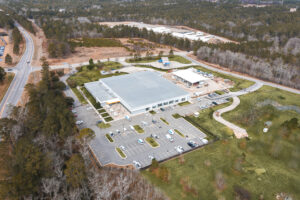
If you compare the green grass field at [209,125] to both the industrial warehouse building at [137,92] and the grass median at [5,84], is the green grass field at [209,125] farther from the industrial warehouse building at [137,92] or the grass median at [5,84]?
the grass median at [5,84]

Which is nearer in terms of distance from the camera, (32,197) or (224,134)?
(32,197)

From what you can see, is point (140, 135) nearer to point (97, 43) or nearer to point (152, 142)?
point (152, 142)

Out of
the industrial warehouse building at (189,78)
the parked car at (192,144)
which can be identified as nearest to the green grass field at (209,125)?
the parked car at (192,144)

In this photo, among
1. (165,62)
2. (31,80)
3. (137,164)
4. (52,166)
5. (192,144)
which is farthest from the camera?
(165,62)

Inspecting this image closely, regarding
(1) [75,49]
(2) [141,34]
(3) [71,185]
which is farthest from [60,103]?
(2) [141,34]

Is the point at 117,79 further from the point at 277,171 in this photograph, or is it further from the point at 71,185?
the point at 277,171

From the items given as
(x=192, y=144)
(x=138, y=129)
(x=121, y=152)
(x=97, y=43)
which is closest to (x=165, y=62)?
(x=97, y=43)

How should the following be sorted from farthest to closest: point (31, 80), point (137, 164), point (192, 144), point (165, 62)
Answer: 1. point (165, 62)
2. point (31, 80)
3. point (192, 144)
4. point (137, 164)
